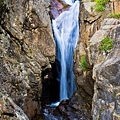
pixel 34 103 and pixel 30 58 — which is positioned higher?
pixel 30 58

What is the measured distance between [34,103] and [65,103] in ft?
6.25

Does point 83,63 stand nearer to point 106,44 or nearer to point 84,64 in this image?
point 84,64

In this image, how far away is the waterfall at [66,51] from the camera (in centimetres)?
1603

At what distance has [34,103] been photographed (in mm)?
13219

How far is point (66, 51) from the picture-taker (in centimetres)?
1606

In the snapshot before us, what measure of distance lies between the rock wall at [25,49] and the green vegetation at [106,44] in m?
4.01

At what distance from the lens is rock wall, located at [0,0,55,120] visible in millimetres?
11516

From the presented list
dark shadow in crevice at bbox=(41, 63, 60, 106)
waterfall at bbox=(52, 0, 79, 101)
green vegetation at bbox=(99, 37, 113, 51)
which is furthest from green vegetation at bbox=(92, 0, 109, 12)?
green vegetation at bbox=(99, 37, 113, 51)

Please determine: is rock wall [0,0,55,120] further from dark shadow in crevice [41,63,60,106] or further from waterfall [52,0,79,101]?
waterfall [52,0,79,101]

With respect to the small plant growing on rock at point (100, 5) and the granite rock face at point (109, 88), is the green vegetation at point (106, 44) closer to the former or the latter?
the granite rock face at point (109, 88)

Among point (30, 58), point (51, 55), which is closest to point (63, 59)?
point (51, 55)

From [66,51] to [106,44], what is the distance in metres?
6.61

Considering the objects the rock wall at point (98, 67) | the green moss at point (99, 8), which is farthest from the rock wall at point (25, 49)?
the green moss at point (99, 8)

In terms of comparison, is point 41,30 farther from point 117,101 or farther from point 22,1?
point 117,101
